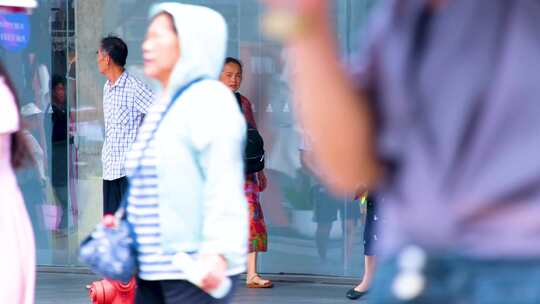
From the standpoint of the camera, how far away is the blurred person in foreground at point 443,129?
1935 mm

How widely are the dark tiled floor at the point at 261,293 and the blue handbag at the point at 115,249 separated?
15.8 feet

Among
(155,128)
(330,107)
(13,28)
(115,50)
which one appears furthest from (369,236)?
(330,107)

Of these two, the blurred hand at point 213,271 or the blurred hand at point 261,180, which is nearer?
the blurred hand at point 213,271

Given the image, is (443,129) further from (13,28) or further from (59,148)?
(59,148)

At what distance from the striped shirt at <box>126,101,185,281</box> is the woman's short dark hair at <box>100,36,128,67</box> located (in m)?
5.07

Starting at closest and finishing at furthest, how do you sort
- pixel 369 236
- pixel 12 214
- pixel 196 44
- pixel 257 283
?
pixel 196 44 < pixel 12 214 < pixel 369 236 < pixel 257 283

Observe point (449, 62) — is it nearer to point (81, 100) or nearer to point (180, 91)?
point (180, 91)

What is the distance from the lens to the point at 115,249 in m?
4.39

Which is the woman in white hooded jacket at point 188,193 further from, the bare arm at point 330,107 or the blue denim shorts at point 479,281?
the blue denim shorts at point 479,281

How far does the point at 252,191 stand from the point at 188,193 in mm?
5227

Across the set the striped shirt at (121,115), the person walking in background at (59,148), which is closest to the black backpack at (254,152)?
the striped shirt at (121,115)

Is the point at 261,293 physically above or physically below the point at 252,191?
below

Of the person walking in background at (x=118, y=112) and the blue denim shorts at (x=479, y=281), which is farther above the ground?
the blue denim shorts at (x=479, y=281)

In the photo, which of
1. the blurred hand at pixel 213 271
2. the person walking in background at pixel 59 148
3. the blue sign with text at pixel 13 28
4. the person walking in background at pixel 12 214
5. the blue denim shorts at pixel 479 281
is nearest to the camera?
the blue denim shorts at pixel 479 281
